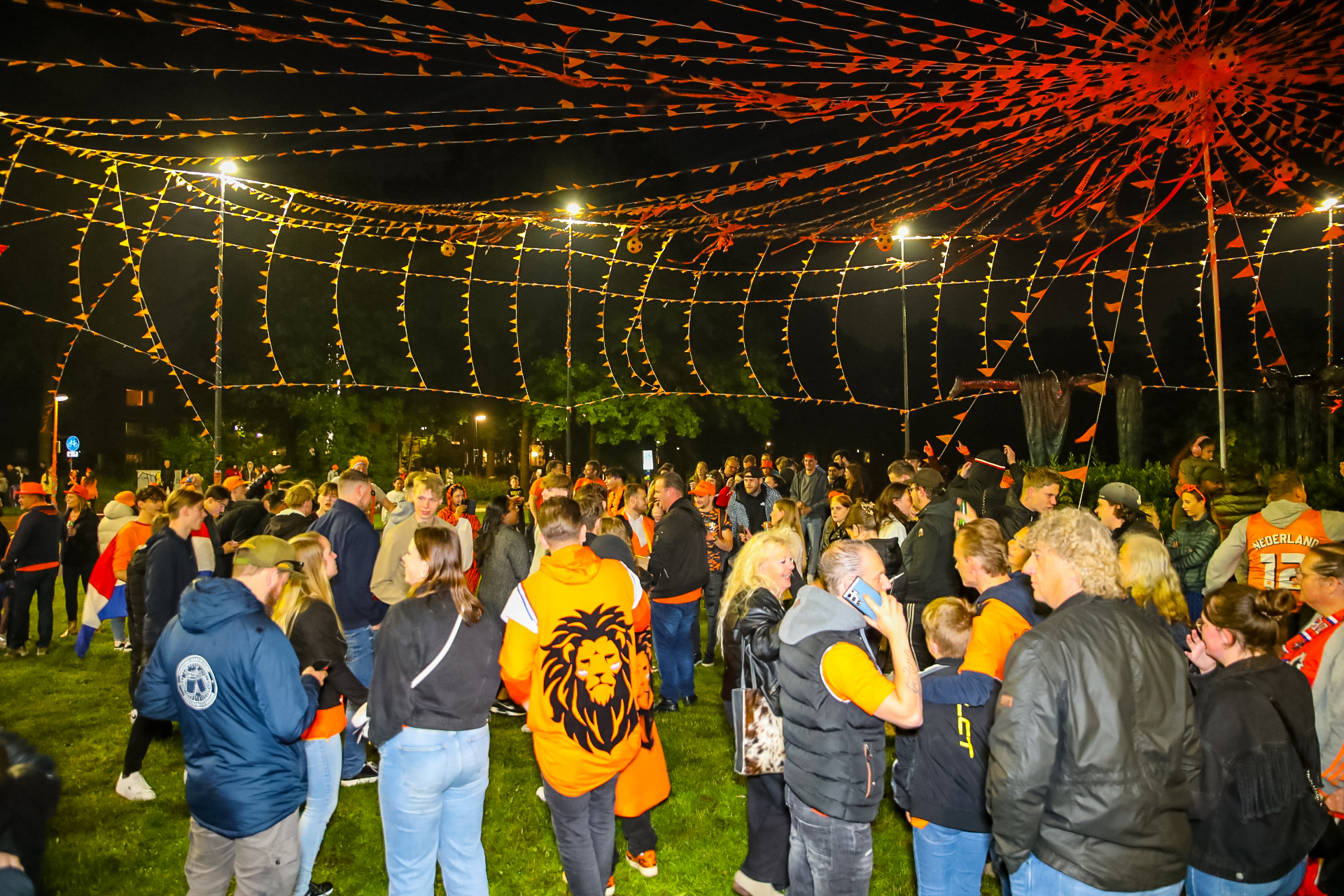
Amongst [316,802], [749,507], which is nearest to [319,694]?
[316,802]

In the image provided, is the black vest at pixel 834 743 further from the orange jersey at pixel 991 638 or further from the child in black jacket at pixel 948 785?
the orange jersey at pixel 991 638

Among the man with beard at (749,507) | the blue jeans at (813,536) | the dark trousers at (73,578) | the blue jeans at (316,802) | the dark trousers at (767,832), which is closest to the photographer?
the blue jeans at (316,802)

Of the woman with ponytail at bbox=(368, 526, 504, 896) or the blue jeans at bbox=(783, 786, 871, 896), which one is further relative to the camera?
the woman with ponytail at bbox=(368, 526, 504, 896)

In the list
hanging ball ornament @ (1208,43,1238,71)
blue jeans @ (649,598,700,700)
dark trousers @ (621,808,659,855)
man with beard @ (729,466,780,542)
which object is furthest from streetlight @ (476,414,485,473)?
dark trousers @ (621,808,659,855)

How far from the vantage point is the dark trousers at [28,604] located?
8.01 m

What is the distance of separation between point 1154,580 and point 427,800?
3178 mm

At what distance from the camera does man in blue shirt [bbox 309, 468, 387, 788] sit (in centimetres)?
518

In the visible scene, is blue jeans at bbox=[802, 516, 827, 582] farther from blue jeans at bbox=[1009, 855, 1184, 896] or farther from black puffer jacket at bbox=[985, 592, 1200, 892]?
black puffer jacket at bbox=[985, 592, 1200, 892]

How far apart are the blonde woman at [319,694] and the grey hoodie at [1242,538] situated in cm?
A: 491

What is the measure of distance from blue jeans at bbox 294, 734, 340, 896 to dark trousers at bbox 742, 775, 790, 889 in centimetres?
185

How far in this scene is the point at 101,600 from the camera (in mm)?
7805

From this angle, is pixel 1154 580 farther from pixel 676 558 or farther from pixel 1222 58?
pixel 1222 58

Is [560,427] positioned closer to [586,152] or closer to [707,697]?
[586,152]

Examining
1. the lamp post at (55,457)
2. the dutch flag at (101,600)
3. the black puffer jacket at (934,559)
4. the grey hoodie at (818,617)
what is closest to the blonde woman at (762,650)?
the grey hoodie at (818,617)
